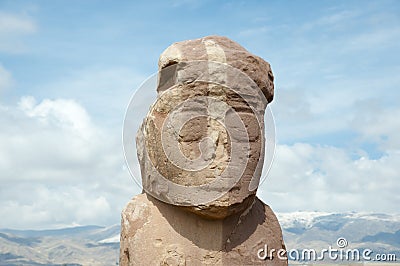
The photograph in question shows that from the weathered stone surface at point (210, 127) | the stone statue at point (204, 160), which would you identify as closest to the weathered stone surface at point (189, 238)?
the stone statue at point (204, 160)

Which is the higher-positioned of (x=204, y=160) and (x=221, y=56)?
(x=221, y=56)

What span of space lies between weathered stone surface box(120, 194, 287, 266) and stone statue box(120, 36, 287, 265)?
0.01m

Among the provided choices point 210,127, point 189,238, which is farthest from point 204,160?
point 189,238

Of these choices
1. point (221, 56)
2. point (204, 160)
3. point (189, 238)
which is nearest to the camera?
point (204, 160)

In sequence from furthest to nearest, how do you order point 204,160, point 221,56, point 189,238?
point 189,238
point 221,56
point 204,160

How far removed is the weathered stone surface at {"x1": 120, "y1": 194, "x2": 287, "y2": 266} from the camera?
8.16m

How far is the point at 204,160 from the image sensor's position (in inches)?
309

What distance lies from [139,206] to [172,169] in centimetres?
107

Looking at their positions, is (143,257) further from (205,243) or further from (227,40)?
(227,40)

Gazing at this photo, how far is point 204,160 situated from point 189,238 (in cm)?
116

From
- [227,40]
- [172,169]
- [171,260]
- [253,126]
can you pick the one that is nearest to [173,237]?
[171,260]

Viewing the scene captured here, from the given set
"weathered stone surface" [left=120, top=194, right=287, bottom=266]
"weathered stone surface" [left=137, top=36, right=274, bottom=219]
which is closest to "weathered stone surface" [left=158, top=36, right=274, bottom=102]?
"weathered stone surface" [left=137, top=36, right=274, bottom=219]

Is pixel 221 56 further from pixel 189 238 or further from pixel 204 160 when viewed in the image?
pixel 189 238

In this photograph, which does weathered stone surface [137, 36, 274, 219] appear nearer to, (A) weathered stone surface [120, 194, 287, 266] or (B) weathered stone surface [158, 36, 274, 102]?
(B) weathered stone surface [158, 36, 274, 102]
